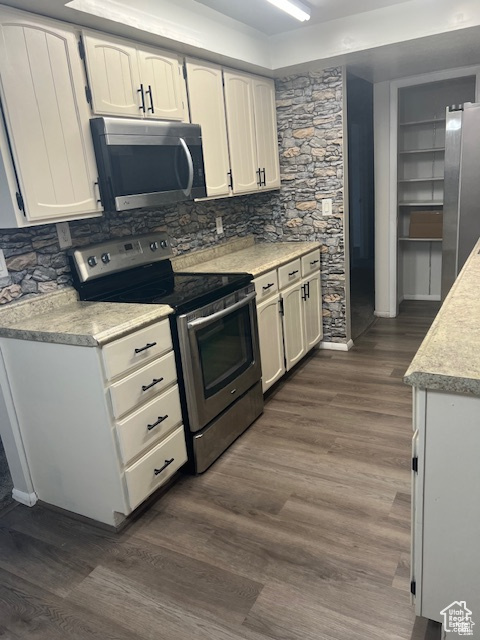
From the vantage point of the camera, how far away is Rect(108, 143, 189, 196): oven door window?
2.25 meters

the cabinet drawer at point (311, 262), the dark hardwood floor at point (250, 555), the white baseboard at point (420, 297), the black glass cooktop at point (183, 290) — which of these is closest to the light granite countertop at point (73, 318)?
the black glass cooktop at point (183, 290)

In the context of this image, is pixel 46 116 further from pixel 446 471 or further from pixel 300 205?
pixel 300 205

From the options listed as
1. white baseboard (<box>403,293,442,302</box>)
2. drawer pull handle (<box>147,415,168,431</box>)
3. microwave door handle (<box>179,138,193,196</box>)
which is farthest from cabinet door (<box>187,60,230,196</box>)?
white baseboard (<box>403,293,442,302</box>)

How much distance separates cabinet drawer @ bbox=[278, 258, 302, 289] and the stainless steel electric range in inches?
18.2

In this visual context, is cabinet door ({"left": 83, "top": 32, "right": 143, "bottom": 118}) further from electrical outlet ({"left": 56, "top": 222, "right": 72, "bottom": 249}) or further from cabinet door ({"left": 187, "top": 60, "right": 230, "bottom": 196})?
electrical outlet ({"left": 56, "top": 222, "right": 72, "bottom": 249})

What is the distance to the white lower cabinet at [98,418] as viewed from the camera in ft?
6.28

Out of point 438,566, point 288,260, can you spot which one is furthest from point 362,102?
point 438,566

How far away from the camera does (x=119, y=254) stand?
2.62 m

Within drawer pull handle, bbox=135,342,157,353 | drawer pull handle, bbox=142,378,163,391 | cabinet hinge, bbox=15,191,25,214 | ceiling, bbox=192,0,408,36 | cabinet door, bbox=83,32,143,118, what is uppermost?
ceiling, bbox=192,0,408,36

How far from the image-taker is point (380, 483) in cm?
225

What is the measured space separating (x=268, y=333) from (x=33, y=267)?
57.7 inches

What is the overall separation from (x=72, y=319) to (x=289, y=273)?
168 cm

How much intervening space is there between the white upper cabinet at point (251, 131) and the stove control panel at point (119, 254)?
710mm

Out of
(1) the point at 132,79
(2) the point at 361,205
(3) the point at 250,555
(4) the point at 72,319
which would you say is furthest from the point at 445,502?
(2) the point at 361,205
